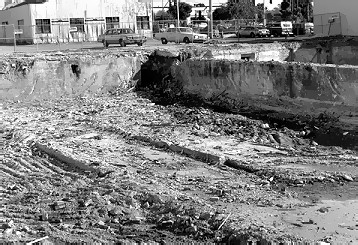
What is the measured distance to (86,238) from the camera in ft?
26.3

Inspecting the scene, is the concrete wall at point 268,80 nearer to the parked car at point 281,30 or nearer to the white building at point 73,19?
the parked car at point 281,30

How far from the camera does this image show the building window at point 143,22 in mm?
53906

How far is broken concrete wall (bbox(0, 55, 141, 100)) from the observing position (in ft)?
74.5

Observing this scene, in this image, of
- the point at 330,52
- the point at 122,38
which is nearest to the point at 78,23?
the point at 122,38

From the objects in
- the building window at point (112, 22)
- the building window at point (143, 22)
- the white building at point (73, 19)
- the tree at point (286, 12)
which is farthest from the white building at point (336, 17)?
the tree at point (286, 12)

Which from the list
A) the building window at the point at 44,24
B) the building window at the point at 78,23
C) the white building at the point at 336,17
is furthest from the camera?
the building window at the point at 78,23

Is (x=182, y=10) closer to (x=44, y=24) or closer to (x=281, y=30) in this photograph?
(x=281, y=30)

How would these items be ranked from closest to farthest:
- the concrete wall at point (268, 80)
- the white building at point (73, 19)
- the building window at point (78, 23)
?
the concrete wall at point (268, 80) → the white building at point (73, 19) → the building window at point (78, 23)

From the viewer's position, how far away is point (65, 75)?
2373cm

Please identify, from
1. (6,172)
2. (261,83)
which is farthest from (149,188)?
(261,83)

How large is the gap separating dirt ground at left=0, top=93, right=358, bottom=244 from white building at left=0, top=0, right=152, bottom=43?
33.0 m

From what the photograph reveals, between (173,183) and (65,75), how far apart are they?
1431cm

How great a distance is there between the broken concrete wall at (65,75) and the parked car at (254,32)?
85.0ft

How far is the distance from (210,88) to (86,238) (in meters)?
14.1
